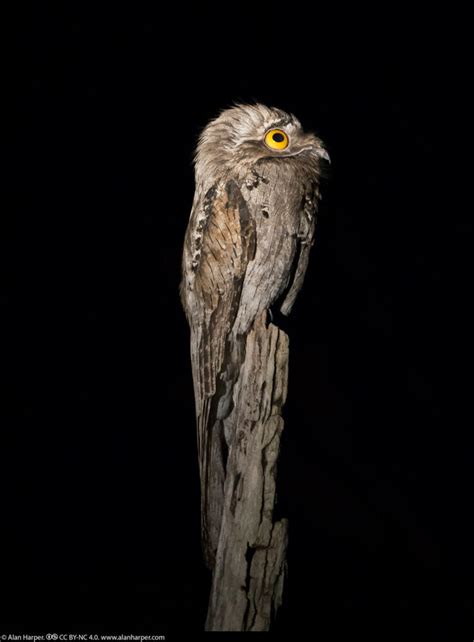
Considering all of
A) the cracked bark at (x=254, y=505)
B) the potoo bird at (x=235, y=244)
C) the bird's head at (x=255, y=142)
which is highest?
the bird's head at (x=255, y=142)

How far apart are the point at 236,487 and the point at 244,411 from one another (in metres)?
0.22

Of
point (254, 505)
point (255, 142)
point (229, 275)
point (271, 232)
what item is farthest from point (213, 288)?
point (254, 505)

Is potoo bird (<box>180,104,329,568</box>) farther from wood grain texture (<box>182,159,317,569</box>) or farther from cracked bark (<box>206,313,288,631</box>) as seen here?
cracked bark (<box>206,313,288,631</box>)

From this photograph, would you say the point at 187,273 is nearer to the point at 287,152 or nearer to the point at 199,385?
the point at 199,385

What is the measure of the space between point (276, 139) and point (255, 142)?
0.07m

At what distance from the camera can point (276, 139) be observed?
1.85 meters

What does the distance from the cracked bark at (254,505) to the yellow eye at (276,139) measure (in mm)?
614

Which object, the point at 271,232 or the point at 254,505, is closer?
the point at 254,505

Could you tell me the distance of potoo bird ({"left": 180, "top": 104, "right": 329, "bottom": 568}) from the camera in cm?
176

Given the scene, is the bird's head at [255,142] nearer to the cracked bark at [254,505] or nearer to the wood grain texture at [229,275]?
the wood grain texture at [229,275]

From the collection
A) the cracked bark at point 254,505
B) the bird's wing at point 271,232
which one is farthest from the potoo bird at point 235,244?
the cracked bark at point 254,505

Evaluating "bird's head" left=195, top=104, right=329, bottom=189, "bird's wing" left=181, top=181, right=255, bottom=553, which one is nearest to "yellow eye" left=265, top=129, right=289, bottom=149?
"bird's head" left=195, top=104, right=329, bottom=189

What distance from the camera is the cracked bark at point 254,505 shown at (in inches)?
59.5

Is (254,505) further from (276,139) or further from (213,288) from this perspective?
(276,139)
